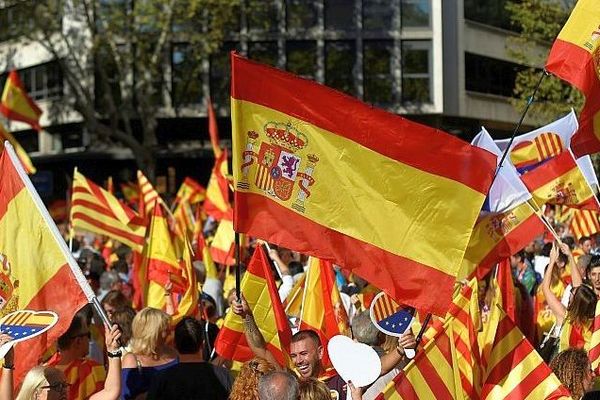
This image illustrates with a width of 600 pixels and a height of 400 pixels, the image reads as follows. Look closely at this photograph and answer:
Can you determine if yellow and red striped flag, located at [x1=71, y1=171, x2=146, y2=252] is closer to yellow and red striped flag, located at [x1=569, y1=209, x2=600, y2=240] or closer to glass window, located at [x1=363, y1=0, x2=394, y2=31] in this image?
yellow and red striped flag, located at [x1=569, y1=209, x2=600, y2=240]

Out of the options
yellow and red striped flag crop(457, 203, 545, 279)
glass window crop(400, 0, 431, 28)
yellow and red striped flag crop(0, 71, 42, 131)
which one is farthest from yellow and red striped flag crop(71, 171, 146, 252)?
glass window crop(400, 0, 431, 28)

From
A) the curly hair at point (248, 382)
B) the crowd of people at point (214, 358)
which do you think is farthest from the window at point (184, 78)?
the curly hair at point (248, 382)

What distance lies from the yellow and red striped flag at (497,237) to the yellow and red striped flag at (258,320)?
5.18ft

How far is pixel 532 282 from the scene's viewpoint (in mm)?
12438

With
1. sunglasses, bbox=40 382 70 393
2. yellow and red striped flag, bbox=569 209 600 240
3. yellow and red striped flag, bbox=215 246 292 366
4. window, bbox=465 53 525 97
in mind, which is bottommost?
window, bbox=465 53 525 97

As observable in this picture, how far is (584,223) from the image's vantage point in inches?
600

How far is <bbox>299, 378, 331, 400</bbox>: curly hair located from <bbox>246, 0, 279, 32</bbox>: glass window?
34.4 metres

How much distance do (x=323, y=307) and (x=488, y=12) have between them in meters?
37.2

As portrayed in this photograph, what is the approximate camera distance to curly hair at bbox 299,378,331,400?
17.5 feet

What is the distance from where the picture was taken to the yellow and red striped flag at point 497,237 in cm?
878

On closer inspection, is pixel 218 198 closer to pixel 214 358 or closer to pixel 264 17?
pixel 214 358

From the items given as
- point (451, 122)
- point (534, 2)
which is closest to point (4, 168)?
point (534, 2)

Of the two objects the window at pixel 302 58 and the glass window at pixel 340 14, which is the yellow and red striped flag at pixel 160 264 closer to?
the window at pixel 302 58

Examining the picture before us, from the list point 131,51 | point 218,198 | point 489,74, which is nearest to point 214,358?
point 218,198
